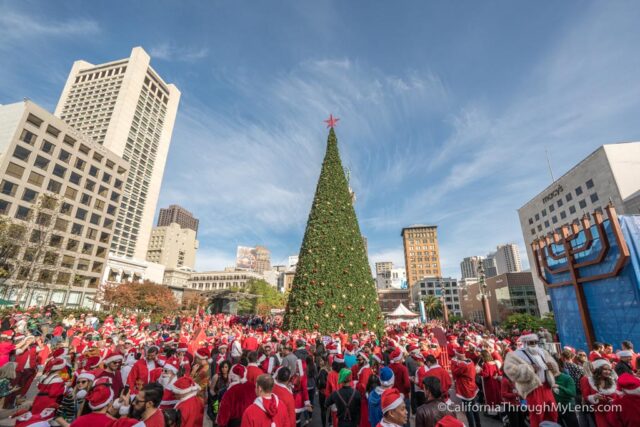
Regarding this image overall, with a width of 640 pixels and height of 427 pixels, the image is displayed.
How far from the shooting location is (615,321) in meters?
13.8

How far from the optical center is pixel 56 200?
125 ft

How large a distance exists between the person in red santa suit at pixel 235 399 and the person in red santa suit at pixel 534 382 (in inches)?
184

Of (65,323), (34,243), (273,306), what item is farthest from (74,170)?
(273,306)

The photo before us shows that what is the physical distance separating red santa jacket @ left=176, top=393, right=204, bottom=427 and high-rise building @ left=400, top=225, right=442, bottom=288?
Answer: 445 ft

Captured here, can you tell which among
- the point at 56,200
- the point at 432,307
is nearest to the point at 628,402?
the point at 56,200

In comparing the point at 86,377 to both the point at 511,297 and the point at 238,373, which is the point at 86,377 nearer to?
the point at 238,373

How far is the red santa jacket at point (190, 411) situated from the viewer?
4266 mm

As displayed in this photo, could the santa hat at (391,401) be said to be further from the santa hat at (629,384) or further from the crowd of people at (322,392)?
the santa hat at (629,384)

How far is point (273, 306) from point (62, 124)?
60.2 metres

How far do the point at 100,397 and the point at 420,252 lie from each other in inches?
5577

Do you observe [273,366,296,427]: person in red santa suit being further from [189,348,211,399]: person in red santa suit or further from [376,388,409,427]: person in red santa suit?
[189,348,211,399]: person in red santa suit

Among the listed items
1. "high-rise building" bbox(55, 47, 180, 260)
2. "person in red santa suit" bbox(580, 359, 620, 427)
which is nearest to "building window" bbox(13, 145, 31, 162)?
"high-rise building" bbox(55, 47, 180, 260)

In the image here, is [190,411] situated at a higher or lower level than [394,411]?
lower

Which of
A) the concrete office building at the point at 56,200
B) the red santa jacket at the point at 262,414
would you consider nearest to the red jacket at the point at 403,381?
the red santa jacket at the point at 262,414
